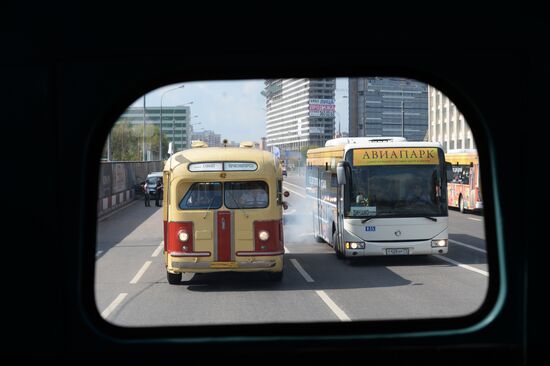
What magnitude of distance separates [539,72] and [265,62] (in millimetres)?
1067

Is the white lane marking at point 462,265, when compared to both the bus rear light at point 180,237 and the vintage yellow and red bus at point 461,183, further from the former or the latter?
the vintage yellow and red bus at point 461,183

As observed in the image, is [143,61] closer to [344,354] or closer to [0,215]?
[0,215]

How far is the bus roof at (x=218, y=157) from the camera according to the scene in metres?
13.7

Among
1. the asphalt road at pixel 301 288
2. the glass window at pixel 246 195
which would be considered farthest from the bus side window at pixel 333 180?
the glass window at pixel 246 195

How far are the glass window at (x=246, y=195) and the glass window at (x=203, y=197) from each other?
170mm

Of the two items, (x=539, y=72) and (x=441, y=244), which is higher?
(x=539, y=72)

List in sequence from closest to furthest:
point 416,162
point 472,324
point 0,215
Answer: point 0,215 → point 472,324 → point 416,162

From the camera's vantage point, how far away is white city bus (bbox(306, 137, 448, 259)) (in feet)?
50.3

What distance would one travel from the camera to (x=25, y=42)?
276 cm

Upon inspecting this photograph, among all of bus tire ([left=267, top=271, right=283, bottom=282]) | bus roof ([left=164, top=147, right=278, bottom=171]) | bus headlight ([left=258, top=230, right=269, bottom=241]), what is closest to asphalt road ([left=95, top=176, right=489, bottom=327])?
bus tire ([left=267, top=271, right=283, bottom=282])

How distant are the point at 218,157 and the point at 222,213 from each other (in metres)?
1.06

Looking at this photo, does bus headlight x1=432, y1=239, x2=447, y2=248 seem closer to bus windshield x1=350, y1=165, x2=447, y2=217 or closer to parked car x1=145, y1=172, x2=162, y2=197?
bus windshield x1=350, y1=165, x2=447, y2=217

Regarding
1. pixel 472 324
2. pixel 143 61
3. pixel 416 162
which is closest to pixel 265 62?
pixel 143 61

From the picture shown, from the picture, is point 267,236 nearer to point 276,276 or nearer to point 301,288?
point 276,276
